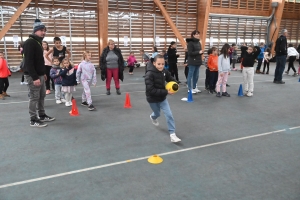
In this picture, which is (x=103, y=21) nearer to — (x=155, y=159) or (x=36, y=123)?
(x=36, y=123)

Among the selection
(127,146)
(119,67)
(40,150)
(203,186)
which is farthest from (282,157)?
(119,67)

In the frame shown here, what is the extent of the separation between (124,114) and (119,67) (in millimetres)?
2364

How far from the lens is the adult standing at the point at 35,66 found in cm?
491

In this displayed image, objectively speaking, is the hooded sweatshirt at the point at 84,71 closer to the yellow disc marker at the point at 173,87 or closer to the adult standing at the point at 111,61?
the adult standing at the point at 111,61

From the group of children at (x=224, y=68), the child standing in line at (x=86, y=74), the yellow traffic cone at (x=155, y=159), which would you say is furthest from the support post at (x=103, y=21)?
the yellow traffic cone at (x=155, y=159)

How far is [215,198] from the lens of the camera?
2943mm

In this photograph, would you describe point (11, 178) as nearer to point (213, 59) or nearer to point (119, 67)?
point (119, 67)

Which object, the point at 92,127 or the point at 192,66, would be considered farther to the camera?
the point at 192,66

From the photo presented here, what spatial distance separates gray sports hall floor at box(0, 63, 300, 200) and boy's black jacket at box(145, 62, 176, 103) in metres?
0.73

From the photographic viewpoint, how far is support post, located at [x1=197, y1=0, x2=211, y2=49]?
16.5m

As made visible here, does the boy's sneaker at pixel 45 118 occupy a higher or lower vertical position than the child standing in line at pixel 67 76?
lower

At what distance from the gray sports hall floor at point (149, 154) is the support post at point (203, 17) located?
10439 mm

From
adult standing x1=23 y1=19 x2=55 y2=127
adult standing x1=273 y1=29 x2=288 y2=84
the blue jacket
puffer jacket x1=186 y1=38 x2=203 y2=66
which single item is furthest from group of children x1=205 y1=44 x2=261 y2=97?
adult standing x1=23 y1=19 x2=55 y2=127

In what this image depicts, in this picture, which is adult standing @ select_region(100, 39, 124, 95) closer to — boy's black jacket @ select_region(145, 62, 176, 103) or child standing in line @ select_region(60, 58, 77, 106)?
child standing in line @ select_region(60, 58, 77, 106)
